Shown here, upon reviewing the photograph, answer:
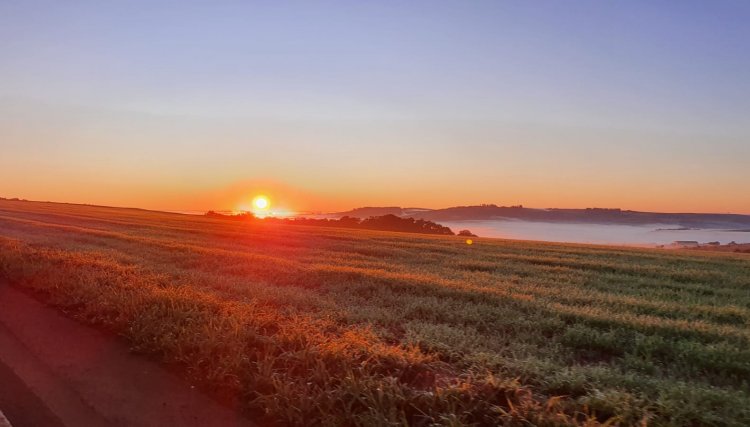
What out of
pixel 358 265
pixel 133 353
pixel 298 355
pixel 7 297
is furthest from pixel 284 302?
pixel 358 265

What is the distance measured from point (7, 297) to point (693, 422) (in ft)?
35.1

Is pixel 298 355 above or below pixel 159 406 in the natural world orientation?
above

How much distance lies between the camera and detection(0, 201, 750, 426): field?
4.52m

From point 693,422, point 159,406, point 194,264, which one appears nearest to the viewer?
point 693,422

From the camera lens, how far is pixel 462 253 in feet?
66.9

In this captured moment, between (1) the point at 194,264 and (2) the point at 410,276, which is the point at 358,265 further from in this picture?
(1) the point at 194,264

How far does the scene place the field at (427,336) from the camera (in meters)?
4.52

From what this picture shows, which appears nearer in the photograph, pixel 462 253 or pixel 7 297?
pixel 7 297

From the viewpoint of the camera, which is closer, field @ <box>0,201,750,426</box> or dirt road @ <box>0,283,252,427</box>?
field @ <box>0,201,750,426</box>

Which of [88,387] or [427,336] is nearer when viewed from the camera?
[88,387]

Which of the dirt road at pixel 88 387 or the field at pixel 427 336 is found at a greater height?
the field at pixel 427 336

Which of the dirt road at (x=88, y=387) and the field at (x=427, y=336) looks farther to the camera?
the dirt road at (x=88, y=387)

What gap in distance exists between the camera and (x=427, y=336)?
7.00 metres

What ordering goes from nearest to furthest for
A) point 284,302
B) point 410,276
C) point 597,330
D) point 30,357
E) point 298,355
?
1. point 298,355
2. point 30,357
3. point 597,330
4. point 284,302
5. point 410,276
